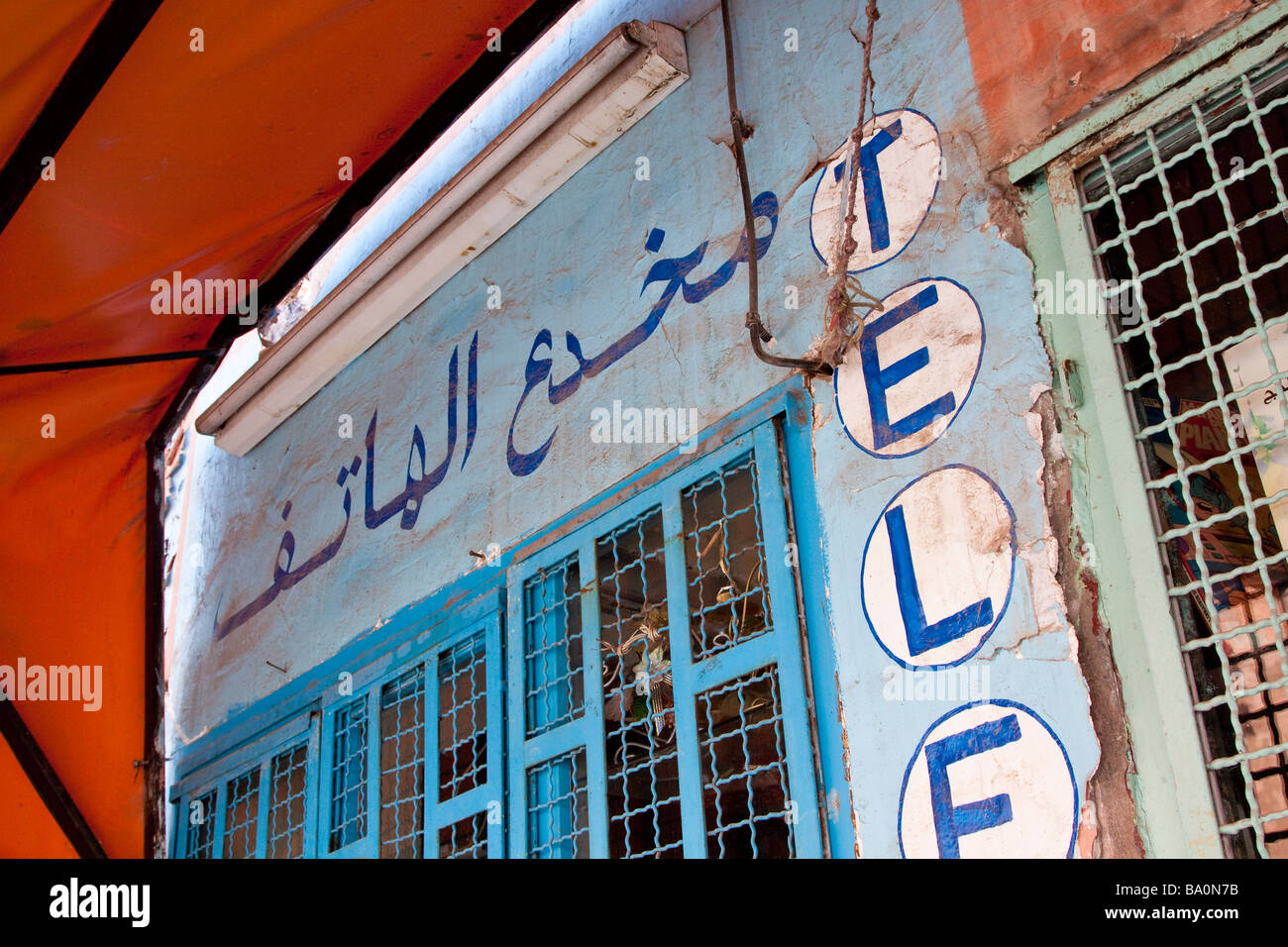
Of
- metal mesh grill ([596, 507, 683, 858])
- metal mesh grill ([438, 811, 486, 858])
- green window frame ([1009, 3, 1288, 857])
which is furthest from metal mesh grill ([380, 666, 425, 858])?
green window frame ([1009, 3, 1288, 857])

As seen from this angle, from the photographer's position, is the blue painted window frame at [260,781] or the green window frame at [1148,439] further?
the blue painted window frame at [260,781]

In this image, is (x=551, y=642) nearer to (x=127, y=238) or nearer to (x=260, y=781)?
(x=260, y=781)

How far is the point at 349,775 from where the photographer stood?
445cm

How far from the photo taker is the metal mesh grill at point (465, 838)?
373 cm

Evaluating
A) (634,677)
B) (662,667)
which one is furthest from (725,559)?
(634,677)

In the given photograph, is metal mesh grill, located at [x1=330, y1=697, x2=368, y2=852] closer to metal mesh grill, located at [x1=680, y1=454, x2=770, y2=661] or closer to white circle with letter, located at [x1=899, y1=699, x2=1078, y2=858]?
→ metal mesh grill, located at [x1=680, y1=454, x2=770, y2=661]

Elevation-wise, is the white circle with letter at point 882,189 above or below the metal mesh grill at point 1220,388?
above

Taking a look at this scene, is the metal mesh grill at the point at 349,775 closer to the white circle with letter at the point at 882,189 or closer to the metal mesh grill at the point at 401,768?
the metal mesh grill at the point at 401,768

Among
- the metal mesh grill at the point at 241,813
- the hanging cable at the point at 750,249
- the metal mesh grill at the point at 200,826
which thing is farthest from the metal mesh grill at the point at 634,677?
the metal mesh grill at the point at 200,826

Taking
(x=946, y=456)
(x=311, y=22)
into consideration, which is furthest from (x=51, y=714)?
(x=946, y=456)

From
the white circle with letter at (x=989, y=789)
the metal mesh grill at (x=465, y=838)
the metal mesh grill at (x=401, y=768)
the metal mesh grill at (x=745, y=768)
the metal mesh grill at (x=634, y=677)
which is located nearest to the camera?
the white circle with letter at (x=989, y=789)

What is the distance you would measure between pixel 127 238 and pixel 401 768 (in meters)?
2.07

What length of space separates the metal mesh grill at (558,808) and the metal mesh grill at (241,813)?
1893 mm
